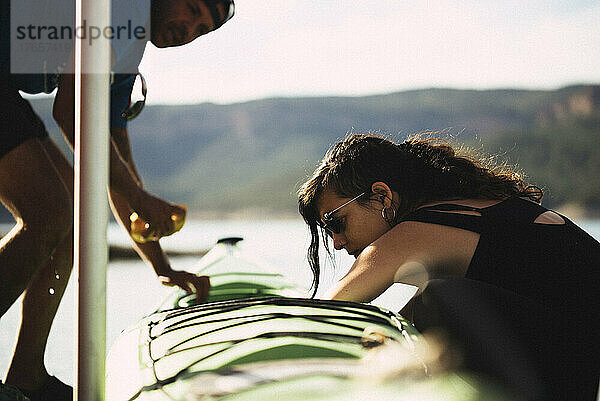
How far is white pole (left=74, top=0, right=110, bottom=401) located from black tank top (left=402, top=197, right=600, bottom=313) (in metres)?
0.50

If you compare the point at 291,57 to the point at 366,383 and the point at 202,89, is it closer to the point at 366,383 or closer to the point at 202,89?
the point at 202,89

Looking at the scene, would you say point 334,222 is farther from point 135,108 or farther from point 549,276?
point 135,108

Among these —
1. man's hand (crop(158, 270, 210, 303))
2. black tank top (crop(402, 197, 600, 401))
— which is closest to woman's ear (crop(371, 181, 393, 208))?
black tank top (crop(402, 197, 600, 401))

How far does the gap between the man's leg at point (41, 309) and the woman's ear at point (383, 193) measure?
0.61 meters

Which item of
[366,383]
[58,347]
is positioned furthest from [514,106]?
[366,383]

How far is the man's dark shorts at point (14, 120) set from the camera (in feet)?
3.90

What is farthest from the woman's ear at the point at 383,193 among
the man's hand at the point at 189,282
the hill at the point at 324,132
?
the hill at the point at 324,132

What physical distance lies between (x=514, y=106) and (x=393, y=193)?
11.9 meters

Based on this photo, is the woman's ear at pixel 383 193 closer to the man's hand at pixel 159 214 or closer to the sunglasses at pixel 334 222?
the sunglasses at pixel 334 222

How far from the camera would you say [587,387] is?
91 cm

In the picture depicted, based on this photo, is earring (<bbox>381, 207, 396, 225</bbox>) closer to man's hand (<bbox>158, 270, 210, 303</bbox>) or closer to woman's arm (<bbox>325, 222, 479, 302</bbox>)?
woman's arm (<bbox>325, 222, 479, 302</bbox>)

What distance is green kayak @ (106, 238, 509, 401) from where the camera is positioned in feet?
2.31

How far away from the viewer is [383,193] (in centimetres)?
120

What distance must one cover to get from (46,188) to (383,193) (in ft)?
2.01
